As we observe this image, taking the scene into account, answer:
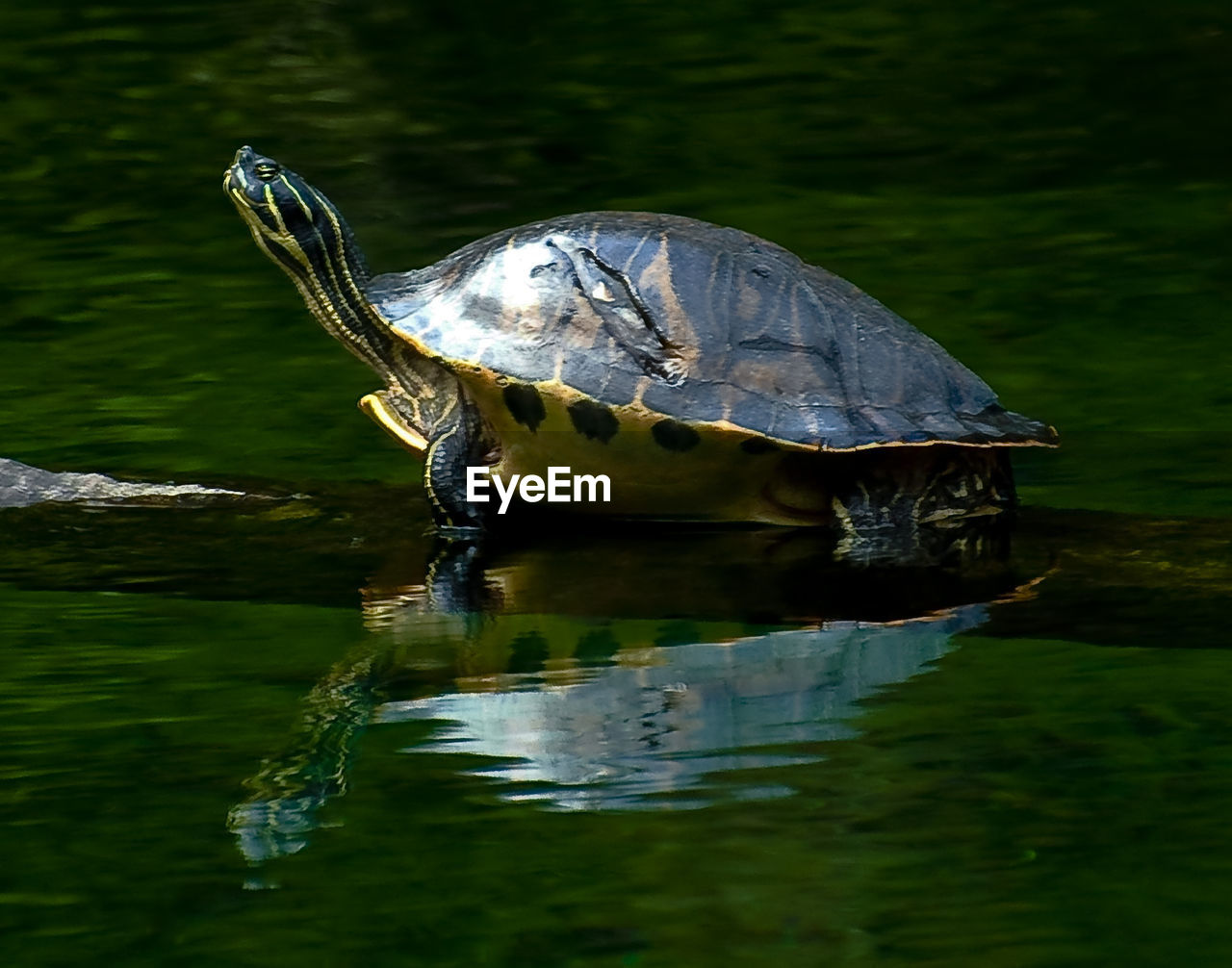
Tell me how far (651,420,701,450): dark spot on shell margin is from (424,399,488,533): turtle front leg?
0.57 metres

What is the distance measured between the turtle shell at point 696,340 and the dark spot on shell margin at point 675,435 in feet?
0.10

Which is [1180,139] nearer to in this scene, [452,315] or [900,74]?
[900,74]

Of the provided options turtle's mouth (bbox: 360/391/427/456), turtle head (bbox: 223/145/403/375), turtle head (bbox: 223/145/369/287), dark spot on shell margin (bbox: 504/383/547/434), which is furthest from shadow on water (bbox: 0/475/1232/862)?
turtle head (bbox: 223/145/369/287)

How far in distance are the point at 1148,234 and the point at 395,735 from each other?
6108 millimetres

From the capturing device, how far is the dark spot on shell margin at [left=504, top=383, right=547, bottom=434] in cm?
536

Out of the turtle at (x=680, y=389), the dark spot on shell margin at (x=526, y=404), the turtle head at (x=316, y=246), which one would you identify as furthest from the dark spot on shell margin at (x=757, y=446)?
the turtle head at (x=316, y=246)

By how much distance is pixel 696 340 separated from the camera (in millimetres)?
5402

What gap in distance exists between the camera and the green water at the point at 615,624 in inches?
124

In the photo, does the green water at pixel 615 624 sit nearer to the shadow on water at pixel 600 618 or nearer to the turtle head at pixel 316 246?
the shadow on water at pixel 600 618

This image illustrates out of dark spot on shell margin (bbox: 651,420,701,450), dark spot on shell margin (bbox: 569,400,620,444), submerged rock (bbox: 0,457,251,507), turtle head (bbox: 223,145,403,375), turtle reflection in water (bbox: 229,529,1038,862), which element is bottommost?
turtle reflection in water (bbox: 229,529,1038,862)

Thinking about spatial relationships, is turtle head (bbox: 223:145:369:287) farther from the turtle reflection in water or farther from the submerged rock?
the turtle reflection in water

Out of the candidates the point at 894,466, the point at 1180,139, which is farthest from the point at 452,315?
the point at 1180,139

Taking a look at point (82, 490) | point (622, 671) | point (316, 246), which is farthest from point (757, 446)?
point (82, 490)

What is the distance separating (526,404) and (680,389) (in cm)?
43
